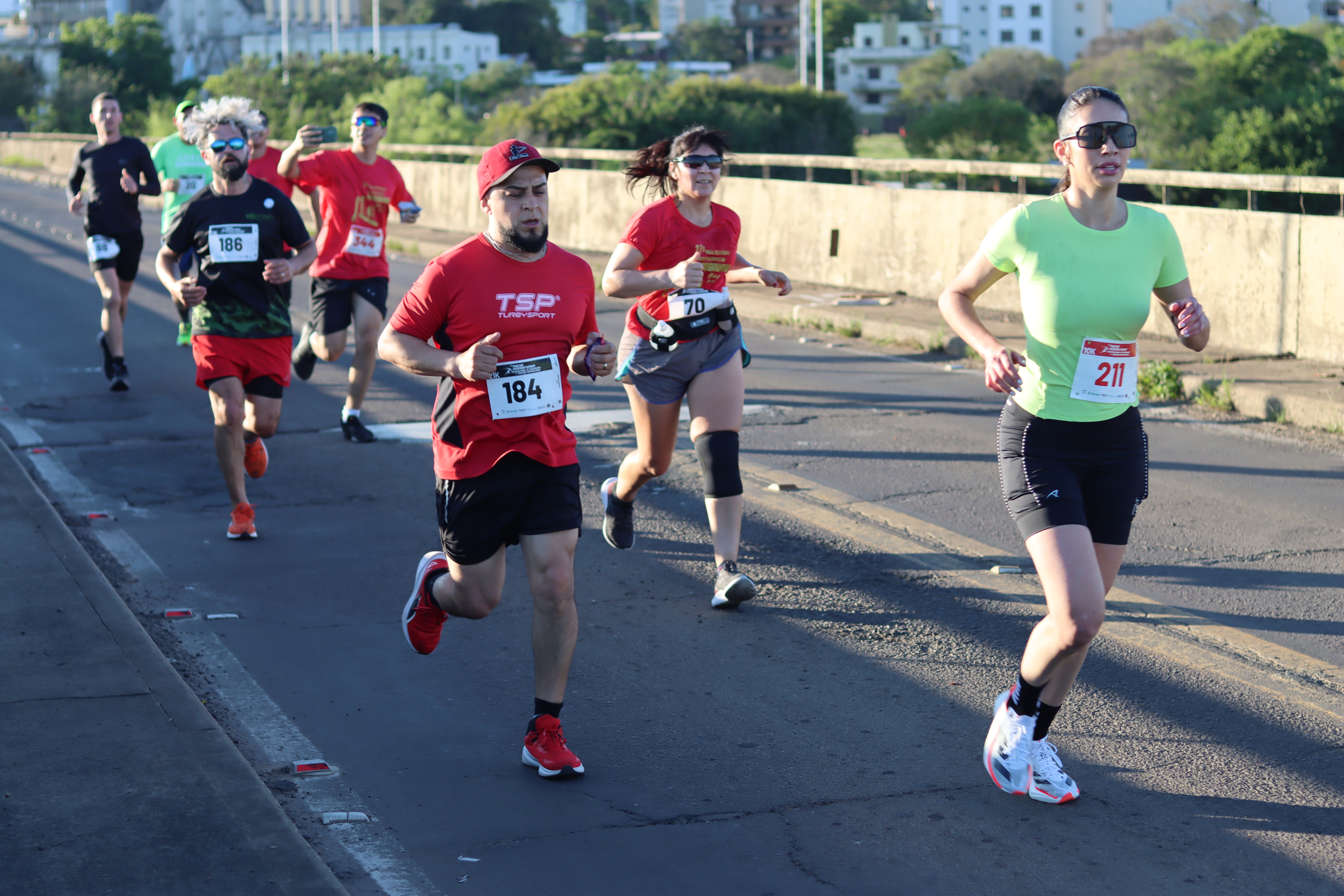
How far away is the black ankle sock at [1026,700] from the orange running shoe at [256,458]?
4899mm

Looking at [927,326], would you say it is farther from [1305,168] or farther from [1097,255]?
[1305,168]

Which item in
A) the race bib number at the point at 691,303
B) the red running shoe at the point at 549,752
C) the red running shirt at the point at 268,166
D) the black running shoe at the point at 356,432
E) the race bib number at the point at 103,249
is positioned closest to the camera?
the red running shoe at the point at 549,752

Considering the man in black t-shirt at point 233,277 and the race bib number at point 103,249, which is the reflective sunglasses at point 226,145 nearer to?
the man in black t-shirt at point 233,277

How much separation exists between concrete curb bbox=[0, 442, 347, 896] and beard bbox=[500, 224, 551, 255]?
66.7 inches

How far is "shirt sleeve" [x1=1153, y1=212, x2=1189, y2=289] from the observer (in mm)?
4480

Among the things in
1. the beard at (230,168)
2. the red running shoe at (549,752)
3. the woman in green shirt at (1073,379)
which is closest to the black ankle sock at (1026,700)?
the woman in green shirt at (1073,379)

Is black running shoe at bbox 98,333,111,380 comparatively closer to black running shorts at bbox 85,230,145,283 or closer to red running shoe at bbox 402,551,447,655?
black running shorts at bbox 85,230,145,283

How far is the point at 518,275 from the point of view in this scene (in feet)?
15.3

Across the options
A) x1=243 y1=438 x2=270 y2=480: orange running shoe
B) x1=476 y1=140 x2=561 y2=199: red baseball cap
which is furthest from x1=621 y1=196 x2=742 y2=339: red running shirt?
x1=243 y1=438 x2=270 y2=480: orange running shoe

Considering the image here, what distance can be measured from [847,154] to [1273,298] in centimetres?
5292

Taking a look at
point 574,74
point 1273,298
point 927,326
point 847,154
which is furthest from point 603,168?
point 574,74

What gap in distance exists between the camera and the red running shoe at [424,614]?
16.6 feet

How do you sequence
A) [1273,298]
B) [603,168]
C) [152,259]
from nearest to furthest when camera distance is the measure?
1. [1273,298]
2. [152,259]
3. [603,168]

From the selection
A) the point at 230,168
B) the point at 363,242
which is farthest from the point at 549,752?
the point at 363,242
